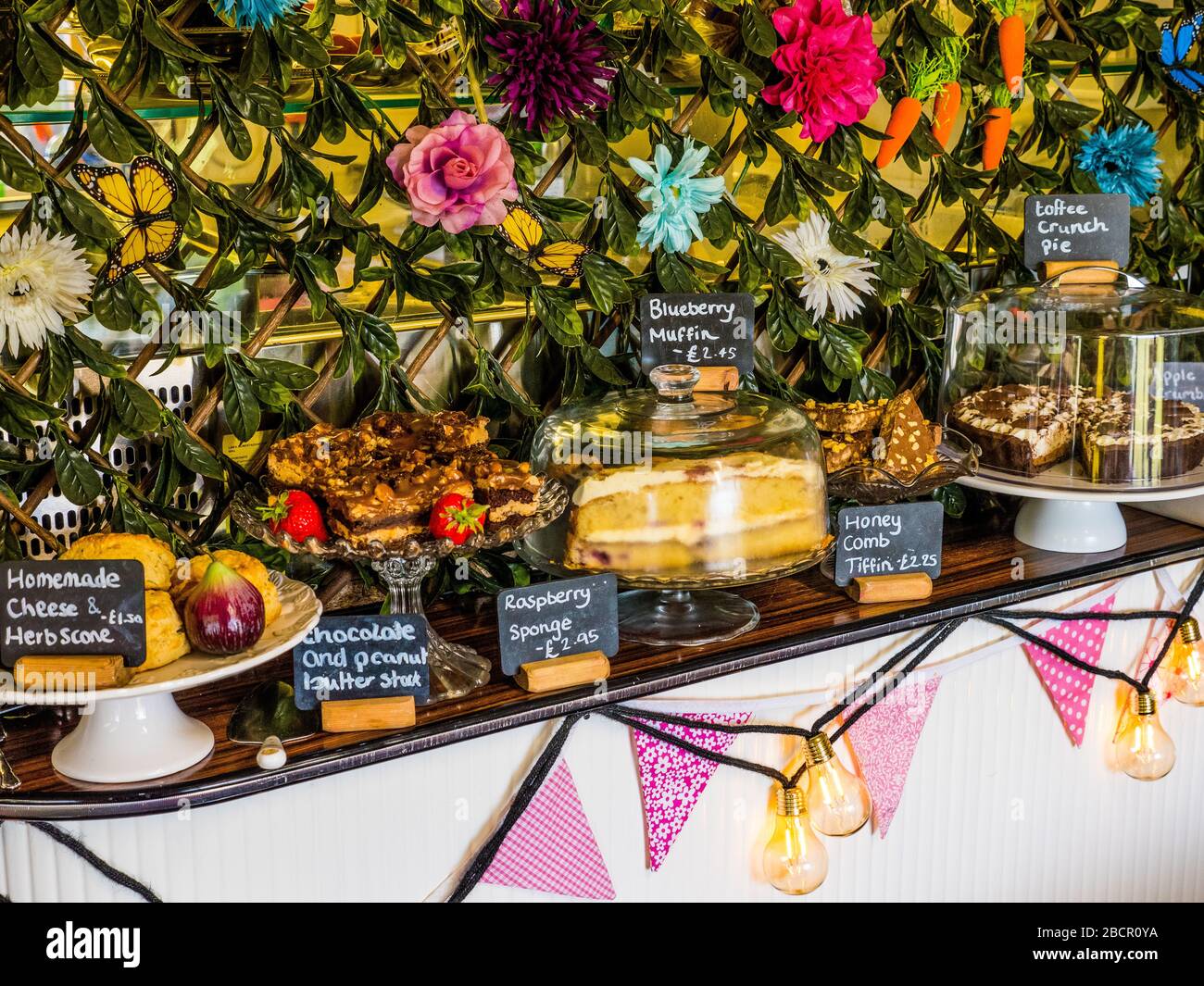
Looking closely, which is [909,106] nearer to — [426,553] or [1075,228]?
[1075,228]

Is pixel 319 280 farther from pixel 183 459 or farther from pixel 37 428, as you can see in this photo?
pixel 37 428

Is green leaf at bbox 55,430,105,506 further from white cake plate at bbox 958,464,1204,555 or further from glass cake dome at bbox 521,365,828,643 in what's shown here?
white cake plate at bbox 958,464,1204,555

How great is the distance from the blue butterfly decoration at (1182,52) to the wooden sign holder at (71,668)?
6.51 ft

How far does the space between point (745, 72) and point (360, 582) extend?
35.6 inches

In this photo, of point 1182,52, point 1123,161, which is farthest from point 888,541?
point 1182,52

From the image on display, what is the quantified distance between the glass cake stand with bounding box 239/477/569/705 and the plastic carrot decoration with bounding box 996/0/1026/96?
41.2 inches

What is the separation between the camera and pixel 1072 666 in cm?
204

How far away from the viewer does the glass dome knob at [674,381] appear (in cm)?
175

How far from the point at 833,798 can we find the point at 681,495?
495 millimetres

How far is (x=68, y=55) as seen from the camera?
4.90 feet

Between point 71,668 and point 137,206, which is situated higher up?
point 137,206

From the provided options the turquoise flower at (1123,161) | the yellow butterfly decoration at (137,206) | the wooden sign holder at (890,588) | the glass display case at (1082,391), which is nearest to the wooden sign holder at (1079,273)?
the glass display case at (1082,391)

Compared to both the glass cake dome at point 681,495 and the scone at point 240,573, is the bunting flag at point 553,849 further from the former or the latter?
the scone at point 240,573
